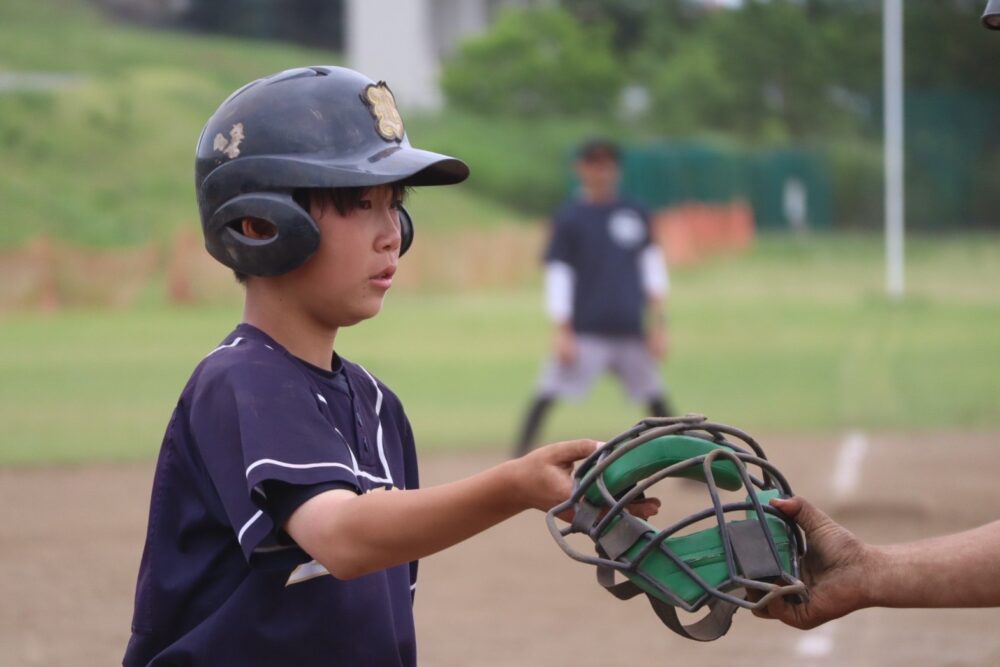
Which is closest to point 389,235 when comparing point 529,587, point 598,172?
point 529,587

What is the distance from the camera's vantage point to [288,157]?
6.88ft

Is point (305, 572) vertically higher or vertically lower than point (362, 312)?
lower

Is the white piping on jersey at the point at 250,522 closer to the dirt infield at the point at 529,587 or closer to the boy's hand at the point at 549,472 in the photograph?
the boy's hand at the point at 549,472

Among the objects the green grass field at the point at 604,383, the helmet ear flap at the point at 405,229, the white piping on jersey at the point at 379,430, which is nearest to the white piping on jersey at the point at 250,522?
the white piping on jersey at the point at 379,430

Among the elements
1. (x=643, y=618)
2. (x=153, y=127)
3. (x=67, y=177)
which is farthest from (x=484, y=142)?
(x=643, y=618)

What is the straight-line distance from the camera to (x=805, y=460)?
29.6 feet

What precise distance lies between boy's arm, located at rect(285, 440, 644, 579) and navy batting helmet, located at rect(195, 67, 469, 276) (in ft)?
1.36

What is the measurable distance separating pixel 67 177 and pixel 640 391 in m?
19.1

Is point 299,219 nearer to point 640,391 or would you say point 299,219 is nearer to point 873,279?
point 640,391

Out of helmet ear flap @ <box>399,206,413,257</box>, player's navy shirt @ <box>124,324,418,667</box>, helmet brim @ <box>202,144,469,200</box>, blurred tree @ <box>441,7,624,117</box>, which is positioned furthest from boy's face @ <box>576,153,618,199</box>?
blurred tree @ <box>441,7,624,117</box>

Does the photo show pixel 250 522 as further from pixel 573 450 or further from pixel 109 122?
pixel 109 122

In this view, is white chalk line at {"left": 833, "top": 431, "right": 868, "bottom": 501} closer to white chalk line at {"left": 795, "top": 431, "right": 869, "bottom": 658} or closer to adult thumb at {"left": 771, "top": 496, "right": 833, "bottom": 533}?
white chalk line at {"left": 795, "top": 431, "right": 869, "bottom": 658}

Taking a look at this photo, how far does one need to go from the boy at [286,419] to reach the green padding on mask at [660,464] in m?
0.08

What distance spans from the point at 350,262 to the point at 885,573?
0.95m
